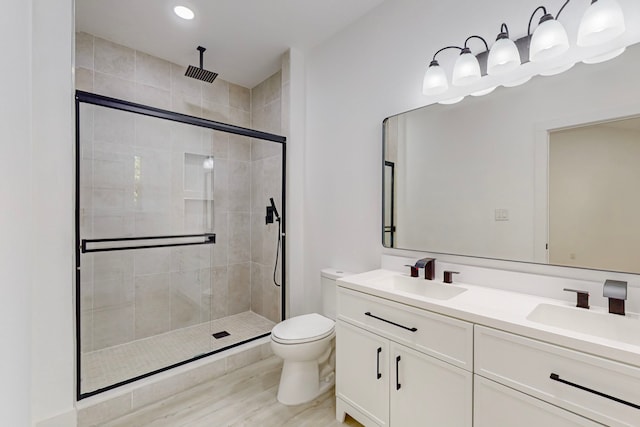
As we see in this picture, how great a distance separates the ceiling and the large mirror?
1018mm

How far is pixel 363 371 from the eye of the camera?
153 cm

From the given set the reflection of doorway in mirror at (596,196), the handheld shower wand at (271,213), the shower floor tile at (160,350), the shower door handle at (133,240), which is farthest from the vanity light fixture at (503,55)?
the shower floor tile at (160,350)

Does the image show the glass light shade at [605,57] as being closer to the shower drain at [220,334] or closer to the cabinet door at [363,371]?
the cabinet door at [363,371]

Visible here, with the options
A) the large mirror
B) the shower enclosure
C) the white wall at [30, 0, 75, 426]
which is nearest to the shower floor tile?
the shower enclosure

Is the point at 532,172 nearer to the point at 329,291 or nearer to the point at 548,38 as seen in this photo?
the point at 548,38

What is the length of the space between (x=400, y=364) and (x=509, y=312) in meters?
0.54

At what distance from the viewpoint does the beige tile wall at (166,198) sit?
218cm

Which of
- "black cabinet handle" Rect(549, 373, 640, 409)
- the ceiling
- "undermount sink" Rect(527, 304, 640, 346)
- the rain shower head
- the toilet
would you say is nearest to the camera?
"black cabinet handle" Rect(549, 373, 640, 409)

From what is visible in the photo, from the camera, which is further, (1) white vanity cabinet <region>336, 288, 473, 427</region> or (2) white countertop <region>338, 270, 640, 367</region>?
(1) white vanity cabinet <region>336, 288, 473, 427</region>

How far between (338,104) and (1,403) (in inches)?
92.6

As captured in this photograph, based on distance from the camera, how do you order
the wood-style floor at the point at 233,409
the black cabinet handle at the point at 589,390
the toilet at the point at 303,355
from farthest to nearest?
the toilet at the point at 303,355
the wood-style floor at the point at 233,409
the black cabinet handle at the point at 589,390

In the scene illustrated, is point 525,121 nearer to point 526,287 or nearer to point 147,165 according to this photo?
point 526,287

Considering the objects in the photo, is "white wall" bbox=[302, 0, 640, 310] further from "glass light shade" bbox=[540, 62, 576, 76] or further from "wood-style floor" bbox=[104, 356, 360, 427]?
"wood-style floor" bbox=[104, 356, 360, 427]

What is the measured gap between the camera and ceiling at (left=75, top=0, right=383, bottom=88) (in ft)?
6.63
